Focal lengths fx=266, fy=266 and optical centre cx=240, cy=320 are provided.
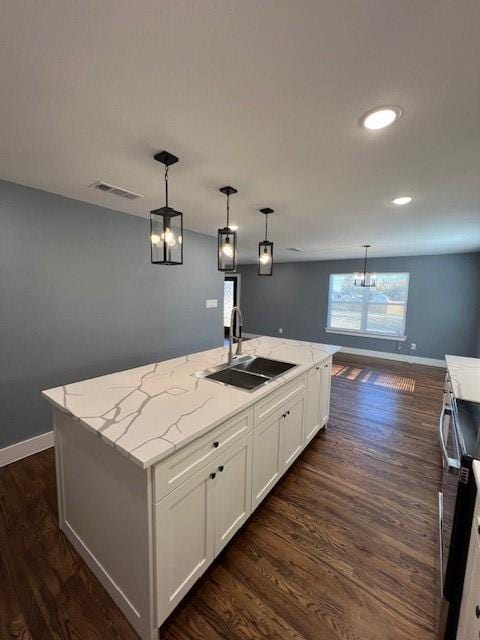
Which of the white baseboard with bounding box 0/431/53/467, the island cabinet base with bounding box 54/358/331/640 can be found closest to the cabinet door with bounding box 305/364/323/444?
the island cabinet base with bounding box 54/358/331/640

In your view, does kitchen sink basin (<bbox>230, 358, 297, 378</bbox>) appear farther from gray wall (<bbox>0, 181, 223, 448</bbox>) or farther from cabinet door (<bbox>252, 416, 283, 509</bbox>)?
gray wall (<bbox>0, 181, 223, 448</bbox>)

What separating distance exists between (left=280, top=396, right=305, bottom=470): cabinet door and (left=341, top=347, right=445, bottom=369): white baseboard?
4.67 meters

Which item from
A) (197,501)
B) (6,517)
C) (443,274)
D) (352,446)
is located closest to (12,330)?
(6,517)

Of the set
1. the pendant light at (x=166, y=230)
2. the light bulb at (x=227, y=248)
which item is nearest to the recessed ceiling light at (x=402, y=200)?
the light bulb at (x=227, y=248)

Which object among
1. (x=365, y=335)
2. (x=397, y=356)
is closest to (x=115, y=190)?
(x=365, y=335)

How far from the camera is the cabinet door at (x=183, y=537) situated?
110cm

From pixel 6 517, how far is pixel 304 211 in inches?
136

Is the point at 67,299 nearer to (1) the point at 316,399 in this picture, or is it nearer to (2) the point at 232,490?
(2) the point at 232,490

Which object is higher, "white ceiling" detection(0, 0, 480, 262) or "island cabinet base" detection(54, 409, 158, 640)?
"white ceiling" detection(0, 0, 480, 262)

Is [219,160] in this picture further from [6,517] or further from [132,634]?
[6,517]

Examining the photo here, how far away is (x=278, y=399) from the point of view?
187 cm

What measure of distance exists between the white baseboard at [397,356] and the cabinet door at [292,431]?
4.67 m

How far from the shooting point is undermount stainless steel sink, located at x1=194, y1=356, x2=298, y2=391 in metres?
2.03

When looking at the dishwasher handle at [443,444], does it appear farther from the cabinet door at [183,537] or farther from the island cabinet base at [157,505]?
the cabinet door at [183,537]
